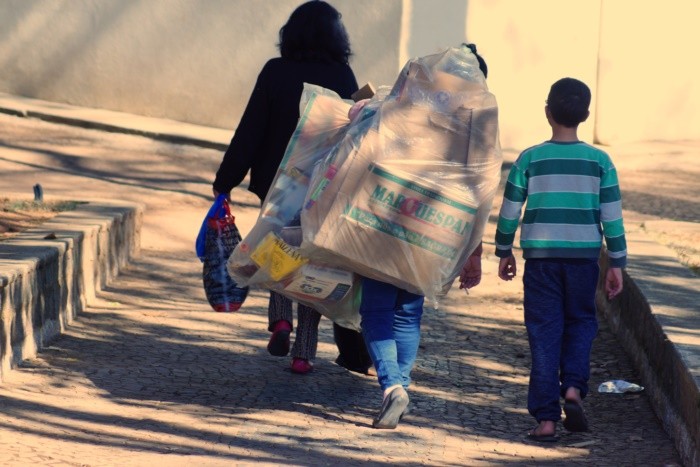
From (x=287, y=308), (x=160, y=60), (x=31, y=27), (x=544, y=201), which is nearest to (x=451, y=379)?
(x=287, y=308)

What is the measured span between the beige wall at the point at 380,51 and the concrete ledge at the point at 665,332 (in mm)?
6332

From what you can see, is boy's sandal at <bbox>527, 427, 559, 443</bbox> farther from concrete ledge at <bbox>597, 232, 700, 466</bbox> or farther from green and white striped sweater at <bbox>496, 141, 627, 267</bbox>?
green and white striped sweater at <bbox>496, 141, 627, 267</bbox>

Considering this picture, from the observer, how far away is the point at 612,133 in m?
15.3

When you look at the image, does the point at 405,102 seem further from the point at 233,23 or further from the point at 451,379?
the point at 233,23

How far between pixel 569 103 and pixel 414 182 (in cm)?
72

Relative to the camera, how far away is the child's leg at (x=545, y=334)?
529cm

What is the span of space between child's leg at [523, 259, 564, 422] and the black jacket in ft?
4.55

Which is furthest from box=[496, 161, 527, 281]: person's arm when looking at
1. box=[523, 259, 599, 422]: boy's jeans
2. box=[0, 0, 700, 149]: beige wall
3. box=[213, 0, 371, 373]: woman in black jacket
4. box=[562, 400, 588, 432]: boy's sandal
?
box=[0, 0, 700, 149]: beige wall

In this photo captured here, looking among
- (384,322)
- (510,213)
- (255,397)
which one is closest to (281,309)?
(255,397)

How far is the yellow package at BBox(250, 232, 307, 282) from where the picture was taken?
535 centimetres

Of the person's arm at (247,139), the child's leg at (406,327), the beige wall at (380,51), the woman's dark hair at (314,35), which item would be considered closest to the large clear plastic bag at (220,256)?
the person's arm at (247,139)

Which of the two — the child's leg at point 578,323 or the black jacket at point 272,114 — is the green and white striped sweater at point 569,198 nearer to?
the child's leg at point 578,323

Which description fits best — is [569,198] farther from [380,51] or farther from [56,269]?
[380,51]

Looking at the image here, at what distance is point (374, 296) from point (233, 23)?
383 inches
